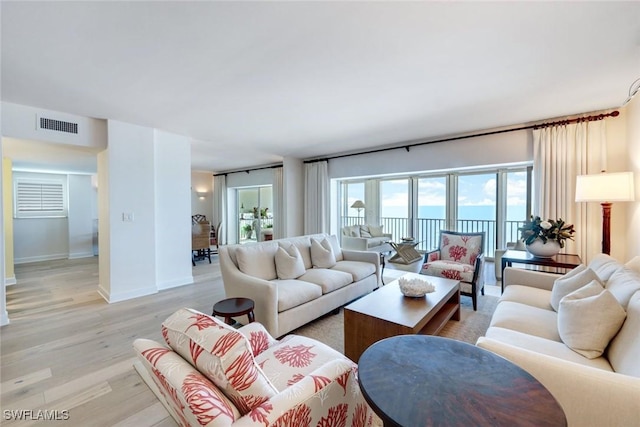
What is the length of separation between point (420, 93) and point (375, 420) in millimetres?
2821

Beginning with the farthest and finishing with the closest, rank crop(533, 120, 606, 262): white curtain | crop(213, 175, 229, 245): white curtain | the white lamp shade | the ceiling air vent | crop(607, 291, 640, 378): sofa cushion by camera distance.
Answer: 1. crop(213, 175, 229, 245): white curtain
2. crop(533, 120, 606, 262): white curtain
3. the ceiling air vent
4. the white lamp shade
5. crop(607, 291, 640, 378): sofa cushion

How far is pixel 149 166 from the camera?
3.89 meters

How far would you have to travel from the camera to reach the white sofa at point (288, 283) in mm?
2412

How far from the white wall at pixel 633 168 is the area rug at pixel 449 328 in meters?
1.58

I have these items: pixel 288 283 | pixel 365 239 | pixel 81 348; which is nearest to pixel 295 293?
pixel 288 283

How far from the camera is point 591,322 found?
140cm

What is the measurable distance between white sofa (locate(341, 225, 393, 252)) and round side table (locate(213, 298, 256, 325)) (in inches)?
137

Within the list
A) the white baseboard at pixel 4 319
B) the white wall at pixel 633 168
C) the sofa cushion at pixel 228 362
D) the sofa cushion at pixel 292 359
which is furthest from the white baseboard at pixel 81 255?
the white wall at pixel 633 168

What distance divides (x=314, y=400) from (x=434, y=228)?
6.61 meters

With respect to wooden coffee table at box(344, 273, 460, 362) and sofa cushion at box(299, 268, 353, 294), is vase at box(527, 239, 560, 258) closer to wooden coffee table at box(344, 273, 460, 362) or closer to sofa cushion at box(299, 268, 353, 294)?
wooden coffee table at box(344, 273, 460, 362)

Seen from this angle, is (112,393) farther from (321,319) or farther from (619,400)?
(619,400)

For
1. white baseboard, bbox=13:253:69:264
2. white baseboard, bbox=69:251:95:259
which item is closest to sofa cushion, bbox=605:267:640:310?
white baseboard, bbox=69:251:95:259

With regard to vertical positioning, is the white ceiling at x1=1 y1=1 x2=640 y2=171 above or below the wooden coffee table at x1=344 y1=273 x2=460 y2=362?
above

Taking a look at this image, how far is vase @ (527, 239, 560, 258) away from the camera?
295cm
